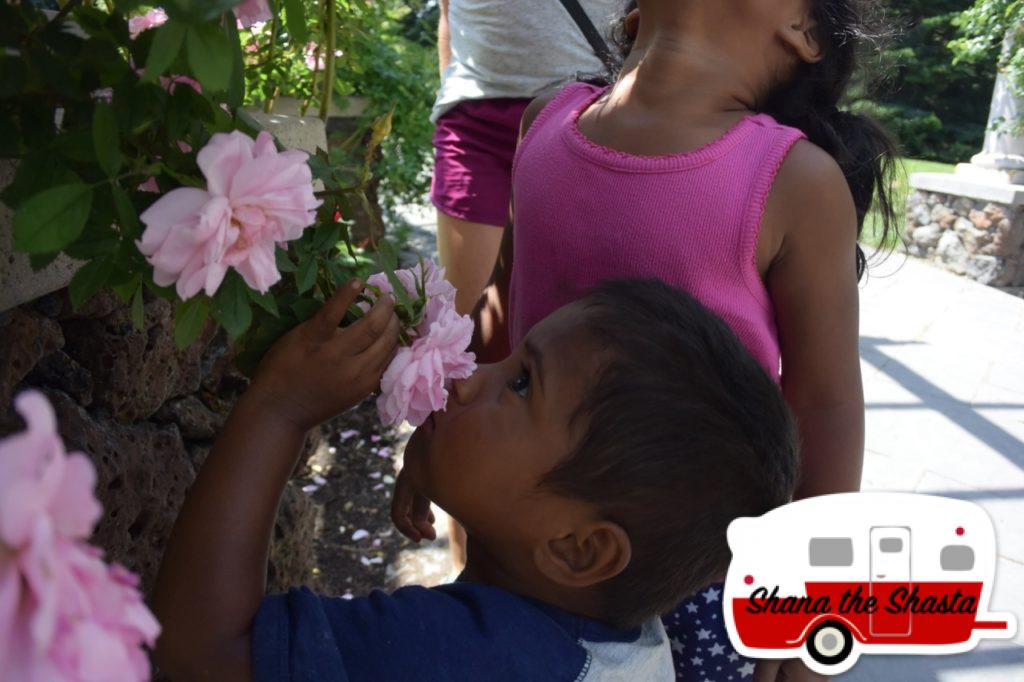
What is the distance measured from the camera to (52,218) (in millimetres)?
745

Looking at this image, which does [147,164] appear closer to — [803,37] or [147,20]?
[147,20]

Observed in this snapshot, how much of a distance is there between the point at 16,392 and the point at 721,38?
3.79 ft

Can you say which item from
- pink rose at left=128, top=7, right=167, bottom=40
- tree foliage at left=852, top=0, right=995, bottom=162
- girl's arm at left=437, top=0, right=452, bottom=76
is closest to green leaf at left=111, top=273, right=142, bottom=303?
pink rose at left=128, top=7, right=167, bottom=40

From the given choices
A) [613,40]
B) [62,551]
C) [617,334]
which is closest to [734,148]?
[617,334]

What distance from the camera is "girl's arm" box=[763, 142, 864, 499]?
4.61 ft

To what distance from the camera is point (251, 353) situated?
1.13m

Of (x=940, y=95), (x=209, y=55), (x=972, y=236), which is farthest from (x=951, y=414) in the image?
(x=940, y=95)

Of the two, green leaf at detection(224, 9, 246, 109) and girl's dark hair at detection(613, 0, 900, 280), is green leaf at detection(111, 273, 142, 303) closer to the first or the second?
green leaf at detection(224, 9, 246, 109)

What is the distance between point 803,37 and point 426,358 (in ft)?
2.81

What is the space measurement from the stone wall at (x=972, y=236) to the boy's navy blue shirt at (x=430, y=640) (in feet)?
22.3

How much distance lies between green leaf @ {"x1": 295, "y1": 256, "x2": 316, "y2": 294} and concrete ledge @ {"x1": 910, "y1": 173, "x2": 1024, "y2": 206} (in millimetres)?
7385

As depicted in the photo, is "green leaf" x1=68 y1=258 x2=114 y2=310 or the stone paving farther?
the stone paving

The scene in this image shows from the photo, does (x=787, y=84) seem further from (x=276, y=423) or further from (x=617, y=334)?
(x=276, y=423)

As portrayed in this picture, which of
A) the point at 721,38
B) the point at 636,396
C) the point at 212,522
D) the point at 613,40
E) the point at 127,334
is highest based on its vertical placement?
the point at 721,38
